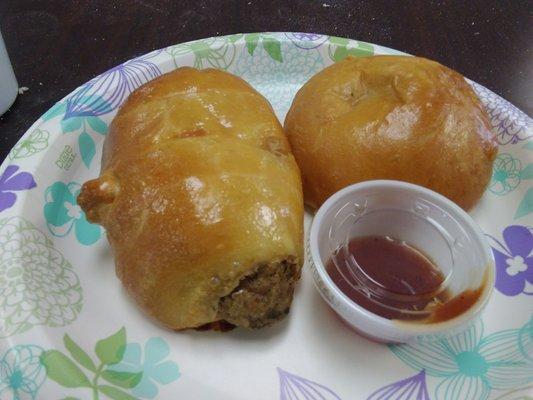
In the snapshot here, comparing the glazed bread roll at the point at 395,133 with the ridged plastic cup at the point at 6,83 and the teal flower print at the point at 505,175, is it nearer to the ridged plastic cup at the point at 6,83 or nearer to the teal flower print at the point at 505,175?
the teal flower print at the point at 505,175

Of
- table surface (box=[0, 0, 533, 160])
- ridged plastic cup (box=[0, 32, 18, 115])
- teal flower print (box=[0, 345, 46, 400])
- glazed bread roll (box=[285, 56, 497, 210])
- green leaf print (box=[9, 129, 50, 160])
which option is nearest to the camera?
teal flower print (box=[0, 345, 46, 400])

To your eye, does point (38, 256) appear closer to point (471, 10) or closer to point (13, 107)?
point (13, 107)

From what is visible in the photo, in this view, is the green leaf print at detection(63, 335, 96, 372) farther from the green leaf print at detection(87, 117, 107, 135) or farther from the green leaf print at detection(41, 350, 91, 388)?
the green leaf print at detection(87, 117, 107, 135)

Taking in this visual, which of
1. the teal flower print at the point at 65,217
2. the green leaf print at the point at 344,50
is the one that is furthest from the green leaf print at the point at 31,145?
the green leaf print at the point at 344,50

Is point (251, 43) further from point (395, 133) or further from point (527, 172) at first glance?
point (527, 172)

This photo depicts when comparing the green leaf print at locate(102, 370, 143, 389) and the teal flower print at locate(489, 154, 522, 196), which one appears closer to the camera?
the green leaf print at locate(102, 370, 143, 389)

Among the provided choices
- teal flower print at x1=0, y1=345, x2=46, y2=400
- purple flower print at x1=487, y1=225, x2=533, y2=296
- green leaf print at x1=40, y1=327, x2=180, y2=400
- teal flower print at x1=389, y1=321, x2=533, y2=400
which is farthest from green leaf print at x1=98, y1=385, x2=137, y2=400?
purple flower print at x1=487, y1=225, x2=533, y2=296
